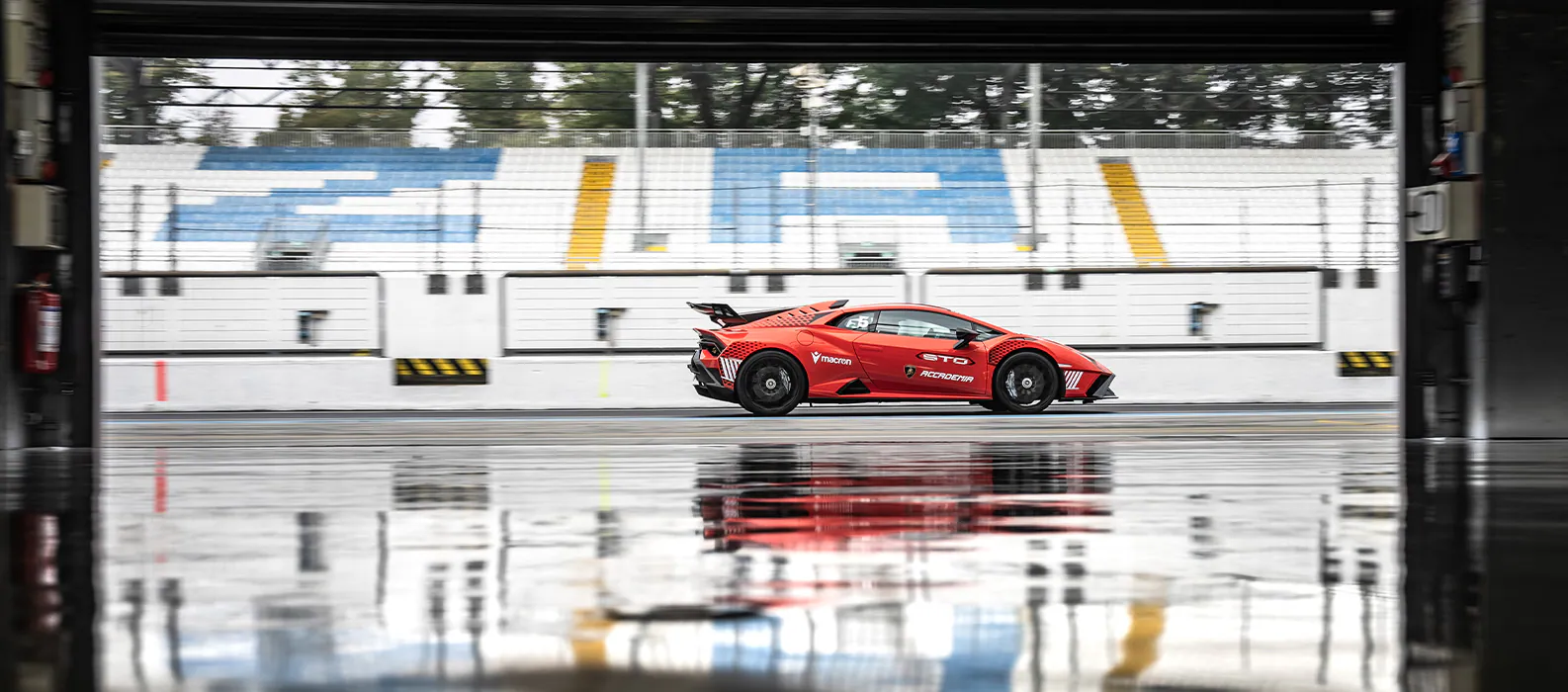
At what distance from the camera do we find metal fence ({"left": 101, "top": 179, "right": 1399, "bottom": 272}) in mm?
21750

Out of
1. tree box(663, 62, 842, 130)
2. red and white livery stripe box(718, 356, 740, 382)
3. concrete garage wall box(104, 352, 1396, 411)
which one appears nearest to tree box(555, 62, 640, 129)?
tree box(663, 62, 842, 130)

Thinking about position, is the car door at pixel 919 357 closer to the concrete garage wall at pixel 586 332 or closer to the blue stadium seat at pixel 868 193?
the concrete garage wall at pixel 586 332

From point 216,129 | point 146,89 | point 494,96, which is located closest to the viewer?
point 146,89

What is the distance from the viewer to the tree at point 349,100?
28.3 metres

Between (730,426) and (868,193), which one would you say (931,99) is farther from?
(730,426)

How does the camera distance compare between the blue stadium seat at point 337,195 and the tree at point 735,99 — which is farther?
the tree at point 735,99

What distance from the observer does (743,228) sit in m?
23.4

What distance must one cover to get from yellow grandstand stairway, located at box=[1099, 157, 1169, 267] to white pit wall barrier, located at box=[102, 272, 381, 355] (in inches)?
469

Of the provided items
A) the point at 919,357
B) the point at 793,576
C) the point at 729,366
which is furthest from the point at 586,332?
the point at 793,576

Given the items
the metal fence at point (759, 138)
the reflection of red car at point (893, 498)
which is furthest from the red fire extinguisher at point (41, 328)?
the metal fence at point (759, 138)

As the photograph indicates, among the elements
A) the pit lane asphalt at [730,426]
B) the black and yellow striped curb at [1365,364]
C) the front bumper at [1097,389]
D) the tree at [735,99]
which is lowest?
the pit lane asphalt at [730,426]

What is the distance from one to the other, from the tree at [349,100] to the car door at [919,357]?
1706 cm

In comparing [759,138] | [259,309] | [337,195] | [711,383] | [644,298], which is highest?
[759,138]

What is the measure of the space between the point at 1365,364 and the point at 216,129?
21.7m
